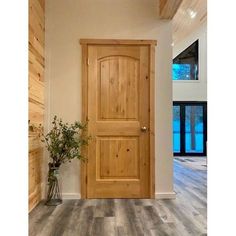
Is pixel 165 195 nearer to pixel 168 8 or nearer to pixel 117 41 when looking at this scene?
pixel 117 41

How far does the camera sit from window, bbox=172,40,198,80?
36.6ft

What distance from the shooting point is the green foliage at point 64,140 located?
398 cm

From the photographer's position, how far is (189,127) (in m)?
11.1

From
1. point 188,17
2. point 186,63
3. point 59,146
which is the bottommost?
point 59,146

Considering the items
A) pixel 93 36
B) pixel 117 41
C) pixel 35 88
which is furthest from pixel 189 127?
pixel 35 88

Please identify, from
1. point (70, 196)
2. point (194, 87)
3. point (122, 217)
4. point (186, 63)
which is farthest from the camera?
point (186, 63)

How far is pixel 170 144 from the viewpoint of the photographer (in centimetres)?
426

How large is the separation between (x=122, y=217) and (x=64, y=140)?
125 centimetres

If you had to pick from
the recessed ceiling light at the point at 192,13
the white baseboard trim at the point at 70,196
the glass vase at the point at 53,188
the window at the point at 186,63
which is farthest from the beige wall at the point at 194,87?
the glass vase at the point at 53,188

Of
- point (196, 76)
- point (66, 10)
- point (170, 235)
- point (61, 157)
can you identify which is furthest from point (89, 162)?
point (196, 76)

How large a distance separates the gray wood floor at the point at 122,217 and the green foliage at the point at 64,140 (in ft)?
1.94

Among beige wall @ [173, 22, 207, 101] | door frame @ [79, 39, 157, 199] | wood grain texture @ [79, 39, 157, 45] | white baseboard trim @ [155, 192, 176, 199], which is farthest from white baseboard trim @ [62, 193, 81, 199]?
beige wall @ [173, 22, 207, 101]
